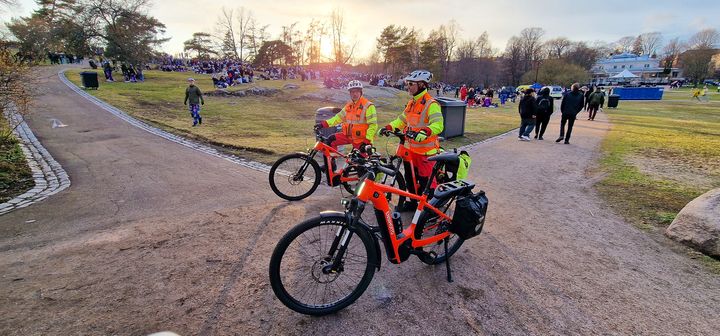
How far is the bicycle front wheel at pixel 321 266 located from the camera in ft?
8.82

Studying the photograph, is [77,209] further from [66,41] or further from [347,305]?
[66,41]

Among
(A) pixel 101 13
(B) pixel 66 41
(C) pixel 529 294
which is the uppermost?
(A) pixel 101 13

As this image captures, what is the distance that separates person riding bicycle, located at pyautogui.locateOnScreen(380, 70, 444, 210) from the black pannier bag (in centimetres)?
140

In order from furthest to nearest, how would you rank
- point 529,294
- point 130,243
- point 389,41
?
point 389,41
point 130,243
point 529,294

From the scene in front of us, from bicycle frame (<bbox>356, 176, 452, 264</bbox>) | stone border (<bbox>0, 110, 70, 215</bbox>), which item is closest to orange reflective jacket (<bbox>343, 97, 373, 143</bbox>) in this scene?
bicycle frame (<bbox>356, 176, 452, 264</bbox>)

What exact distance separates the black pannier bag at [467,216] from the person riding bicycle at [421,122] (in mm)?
1398

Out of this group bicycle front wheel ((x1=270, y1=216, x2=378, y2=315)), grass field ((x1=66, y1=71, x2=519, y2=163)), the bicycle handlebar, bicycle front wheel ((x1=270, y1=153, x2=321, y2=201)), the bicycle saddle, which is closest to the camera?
bicycle front wheel ((x1=270, y1=216, x2=378, y2=315))

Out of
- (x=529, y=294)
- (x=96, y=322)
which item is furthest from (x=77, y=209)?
(x=529, y=294)

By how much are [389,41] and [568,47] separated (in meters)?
62.1

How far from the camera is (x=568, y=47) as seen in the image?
91.5 metres

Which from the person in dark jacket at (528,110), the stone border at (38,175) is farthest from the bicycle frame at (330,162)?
the person in dark jacket at (528,110)

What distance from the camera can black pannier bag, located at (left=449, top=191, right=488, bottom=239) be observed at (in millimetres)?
3277

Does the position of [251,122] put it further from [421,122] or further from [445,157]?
[445,157]

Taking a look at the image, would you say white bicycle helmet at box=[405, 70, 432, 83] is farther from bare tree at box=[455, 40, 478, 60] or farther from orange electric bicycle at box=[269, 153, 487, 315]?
bare tree at box=[455, 40, 478, 60]
